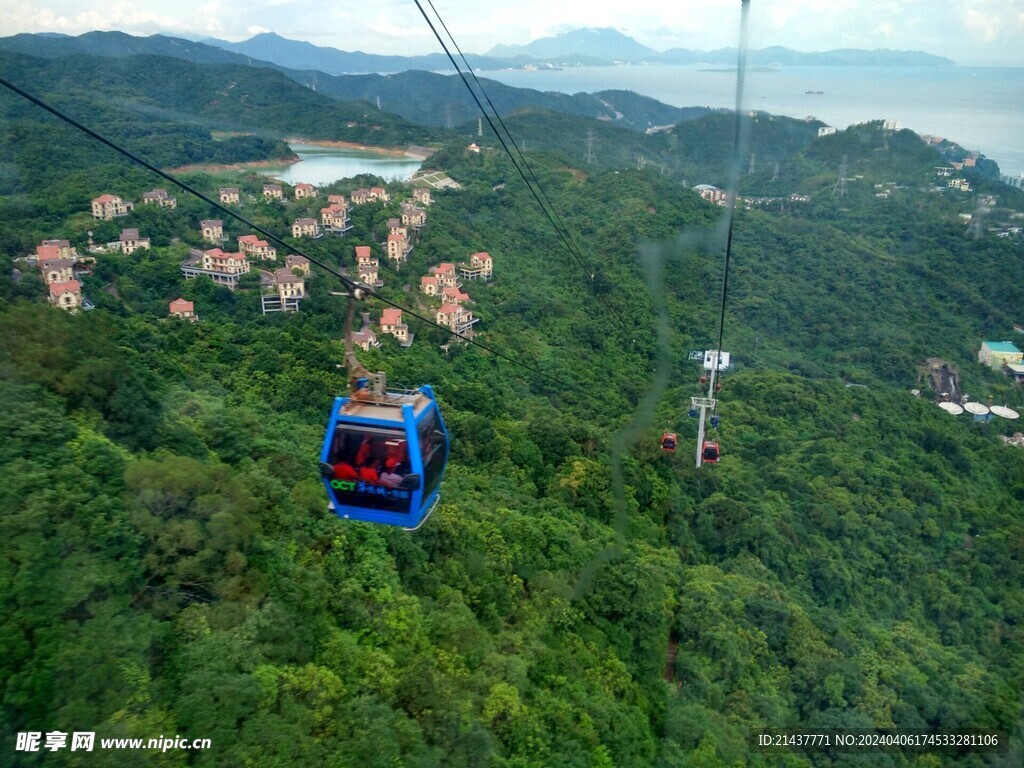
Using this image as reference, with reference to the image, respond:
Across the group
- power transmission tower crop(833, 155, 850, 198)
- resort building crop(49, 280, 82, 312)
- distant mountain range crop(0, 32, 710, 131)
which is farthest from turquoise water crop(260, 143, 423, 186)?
power transmission tower crop(833, 155, 850, 198)

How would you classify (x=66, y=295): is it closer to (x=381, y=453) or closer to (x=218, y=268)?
(x=218, y=268)

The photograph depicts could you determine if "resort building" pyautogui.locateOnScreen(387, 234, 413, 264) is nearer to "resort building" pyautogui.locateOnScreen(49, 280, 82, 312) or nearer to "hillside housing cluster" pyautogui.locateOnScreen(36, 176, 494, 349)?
"hillside housing cluster" pyautogui.locateOnScreen(36, 176, 494, 349)

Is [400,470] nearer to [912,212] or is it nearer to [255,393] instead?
[255,393]

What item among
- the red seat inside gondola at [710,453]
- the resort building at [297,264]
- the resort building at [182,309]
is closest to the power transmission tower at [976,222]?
the red seat inside gondola at [710,453]

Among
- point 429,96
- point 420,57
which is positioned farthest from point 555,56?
point 429,96

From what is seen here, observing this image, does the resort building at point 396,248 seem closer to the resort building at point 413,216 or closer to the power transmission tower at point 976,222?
the resort building at point 413,216
